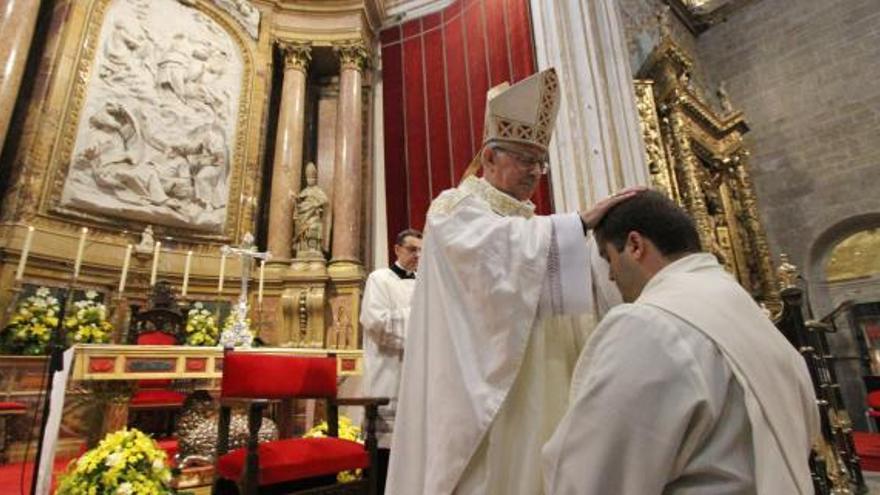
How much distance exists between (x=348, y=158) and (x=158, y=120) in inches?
95.8

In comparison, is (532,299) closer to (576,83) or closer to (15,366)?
(576,83)

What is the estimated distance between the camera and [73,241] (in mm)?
5422

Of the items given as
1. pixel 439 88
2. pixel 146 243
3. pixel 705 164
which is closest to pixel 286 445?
pixel 146 243

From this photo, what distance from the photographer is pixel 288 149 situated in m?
7.18

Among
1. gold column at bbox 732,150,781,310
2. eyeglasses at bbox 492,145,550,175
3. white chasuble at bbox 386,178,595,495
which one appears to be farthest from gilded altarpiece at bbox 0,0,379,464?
gold column at bbox 732,150,781,310

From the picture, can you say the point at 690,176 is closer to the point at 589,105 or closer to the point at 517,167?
the point at 589,105

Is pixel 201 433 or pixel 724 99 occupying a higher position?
pixel 724 99

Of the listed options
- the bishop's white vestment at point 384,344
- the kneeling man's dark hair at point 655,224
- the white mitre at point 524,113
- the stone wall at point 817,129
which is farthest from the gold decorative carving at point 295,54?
the stone wall at point 817,129

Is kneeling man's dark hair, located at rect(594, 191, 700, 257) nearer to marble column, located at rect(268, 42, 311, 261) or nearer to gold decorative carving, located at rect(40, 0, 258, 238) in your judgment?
marble column, located at rect(268, 42, 311, 261)

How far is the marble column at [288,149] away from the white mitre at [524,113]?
536 centimetres

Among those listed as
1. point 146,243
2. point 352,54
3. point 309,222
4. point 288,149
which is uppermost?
point 352,54

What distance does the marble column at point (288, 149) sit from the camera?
6809mm

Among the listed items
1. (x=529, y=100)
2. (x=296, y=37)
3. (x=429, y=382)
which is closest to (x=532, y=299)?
(x=429, y=382)

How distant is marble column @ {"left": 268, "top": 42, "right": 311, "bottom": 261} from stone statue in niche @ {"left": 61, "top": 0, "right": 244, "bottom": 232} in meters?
0.63
